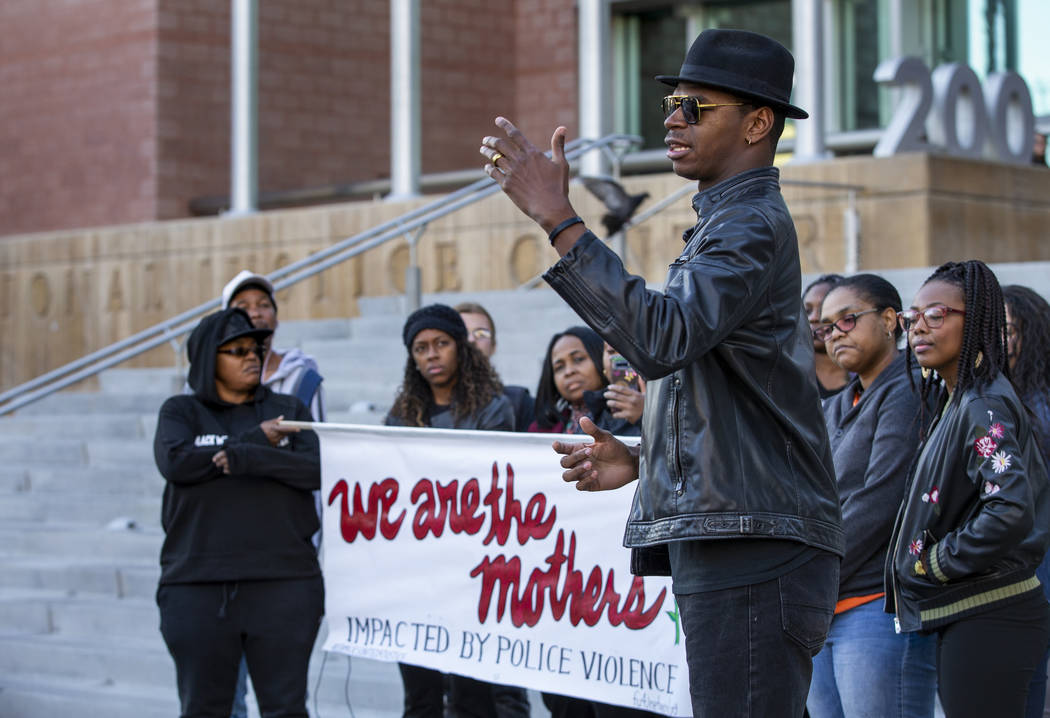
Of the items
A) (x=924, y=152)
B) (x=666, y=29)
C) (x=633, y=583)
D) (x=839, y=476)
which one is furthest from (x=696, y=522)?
(x=666, y=29)

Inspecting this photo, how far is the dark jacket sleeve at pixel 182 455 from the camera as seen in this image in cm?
577

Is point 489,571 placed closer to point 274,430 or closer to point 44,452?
point 274,430

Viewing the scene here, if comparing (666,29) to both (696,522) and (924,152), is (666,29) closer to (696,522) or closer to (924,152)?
(924,152)

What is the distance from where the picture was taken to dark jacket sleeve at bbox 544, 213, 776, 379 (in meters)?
2.87

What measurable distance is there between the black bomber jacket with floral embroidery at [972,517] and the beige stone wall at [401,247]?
8.05 m

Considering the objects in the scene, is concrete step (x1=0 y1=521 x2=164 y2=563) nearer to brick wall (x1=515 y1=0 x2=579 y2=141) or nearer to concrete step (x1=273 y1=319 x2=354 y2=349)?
concrete step (x1=273 y1=319 x2=354 y2=349)

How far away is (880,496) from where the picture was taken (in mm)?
4699

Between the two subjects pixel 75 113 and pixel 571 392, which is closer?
pixel 571 392

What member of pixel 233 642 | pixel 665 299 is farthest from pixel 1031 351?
pixel 233 642

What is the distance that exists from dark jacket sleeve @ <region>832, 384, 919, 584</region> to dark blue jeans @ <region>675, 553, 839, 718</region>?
1.67 meters

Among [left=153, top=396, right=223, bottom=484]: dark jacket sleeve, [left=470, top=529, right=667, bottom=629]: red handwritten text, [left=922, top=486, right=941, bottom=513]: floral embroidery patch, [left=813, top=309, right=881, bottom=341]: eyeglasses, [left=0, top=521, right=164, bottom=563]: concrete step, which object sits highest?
[left=813, top=309, right=881, bottom=341]: eyeglasses

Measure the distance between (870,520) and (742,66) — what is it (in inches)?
79.3

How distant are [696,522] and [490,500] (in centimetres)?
306

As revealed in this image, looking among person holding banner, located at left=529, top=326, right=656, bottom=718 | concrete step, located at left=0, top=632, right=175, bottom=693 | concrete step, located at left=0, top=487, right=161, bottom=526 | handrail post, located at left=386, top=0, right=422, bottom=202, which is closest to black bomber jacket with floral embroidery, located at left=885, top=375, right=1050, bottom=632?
person holding banner, located at left=529, top=326, right=656, bottom=718
